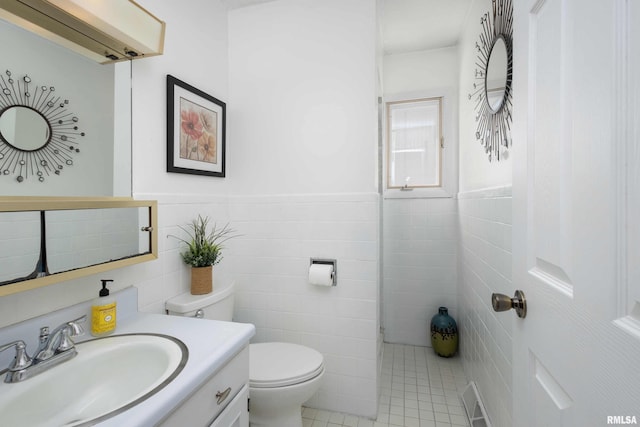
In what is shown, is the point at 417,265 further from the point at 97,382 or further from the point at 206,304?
the point at 97,382

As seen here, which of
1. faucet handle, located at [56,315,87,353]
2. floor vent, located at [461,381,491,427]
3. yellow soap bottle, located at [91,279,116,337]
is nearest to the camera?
faucet handle, located at [56,315,87,353]

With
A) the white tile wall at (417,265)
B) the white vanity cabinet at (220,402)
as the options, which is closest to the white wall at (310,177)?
the white vanity cabinet at (220,402)

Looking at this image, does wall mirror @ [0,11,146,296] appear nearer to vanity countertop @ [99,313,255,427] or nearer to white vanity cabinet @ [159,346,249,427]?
vanity countertop @ [99,313,255,427]

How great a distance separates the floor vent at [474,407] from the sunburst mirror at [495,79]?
51.7 inches

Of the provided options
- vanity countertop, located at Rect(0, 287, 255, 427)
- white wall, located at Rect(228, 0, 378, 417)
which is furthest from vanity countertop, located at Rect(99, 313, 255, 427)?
white wall, located at Rect(228, 0, 378, 417)

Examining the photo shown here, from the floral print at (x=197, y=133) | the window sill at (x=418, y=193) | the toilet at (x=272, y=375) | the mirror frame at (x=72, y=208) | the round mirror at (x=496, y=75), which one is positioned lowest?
the toilet at (x=272, y=375)

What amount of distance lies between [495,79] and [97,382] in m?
1.97

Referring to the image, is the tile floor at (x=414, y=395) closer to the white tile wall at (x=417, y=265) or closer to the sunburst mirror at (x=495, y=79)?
the white tile wall at (x=417, y=265)

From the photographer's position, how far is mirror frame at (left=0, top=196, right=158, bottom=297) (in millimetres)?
818

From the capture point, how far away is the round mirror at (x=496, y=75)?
1.37 m

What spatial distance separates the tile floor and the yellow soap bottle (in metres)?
1.21

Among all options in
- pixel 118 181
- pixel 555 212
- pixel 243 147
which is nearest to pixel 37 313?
pixel 118 181

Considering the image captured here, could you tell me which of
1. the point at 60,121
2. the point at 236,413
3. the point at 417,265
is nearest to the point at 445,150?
the point at 417,265

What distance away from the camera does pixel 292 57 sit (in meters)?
1.85
